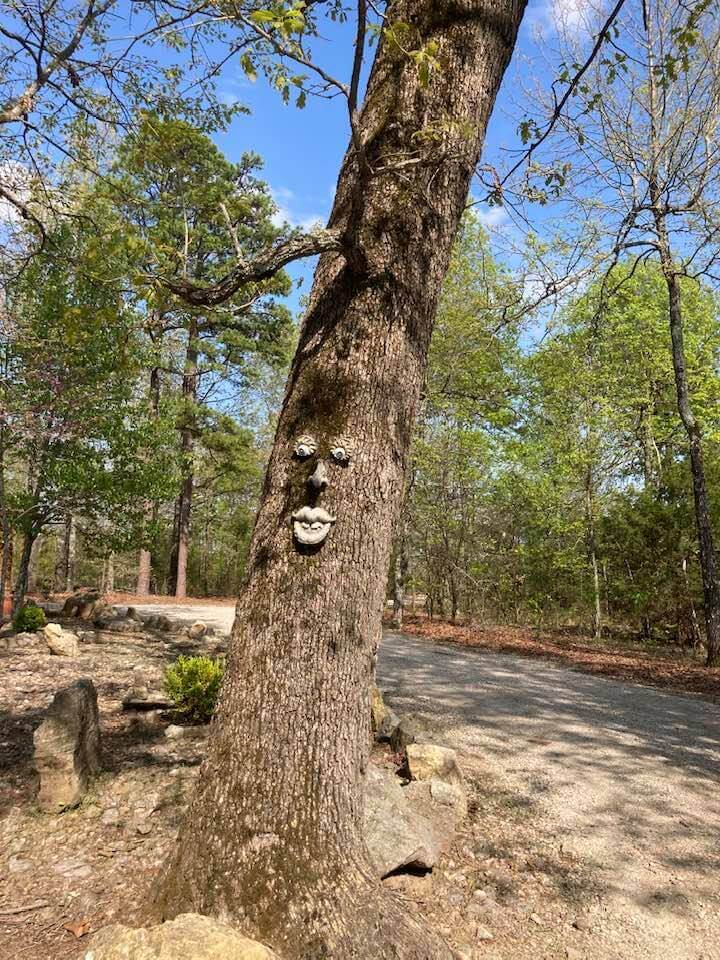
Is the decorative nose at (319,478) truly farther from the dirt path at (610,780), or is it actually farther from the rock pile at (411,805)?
the dirt path at (610,780)

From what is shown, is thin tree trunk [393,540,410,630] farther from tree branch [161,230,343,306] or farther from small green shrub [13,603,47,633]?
tree branch [161,230,343,306]

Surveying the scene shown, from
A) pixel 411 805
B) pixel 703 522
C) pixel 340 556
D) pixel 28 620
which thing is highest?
pixel 703 522

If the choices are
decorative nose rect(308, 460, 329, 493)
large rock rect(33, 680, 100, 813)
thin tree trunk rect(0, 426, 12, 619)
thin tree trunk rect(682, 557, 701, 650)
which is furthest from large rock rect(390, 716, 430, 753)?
thin tree trunk rect(682, 557, 701, 650)

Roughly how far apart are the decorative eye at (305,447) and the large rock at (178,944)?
1514mm

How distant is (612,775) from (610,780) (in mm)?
110

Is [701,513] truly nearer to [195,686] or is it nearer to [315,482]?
[195,686]

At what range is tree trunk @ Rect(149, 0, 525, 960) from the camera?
1911 mm

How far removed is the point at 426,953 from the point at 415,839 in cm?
97

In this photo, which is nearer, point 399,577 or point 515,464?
point 399,577

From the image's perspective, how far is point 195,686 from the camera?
444cm

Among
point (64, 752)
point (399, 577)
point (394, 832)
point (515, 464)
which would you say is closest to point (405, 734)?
point (394, 832)

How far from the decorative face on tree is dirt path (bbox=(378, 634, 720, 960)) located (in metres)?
1.91

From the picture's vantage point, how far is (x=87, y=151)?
5.14 metres

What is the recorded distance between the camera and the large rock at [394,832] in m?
2.74
